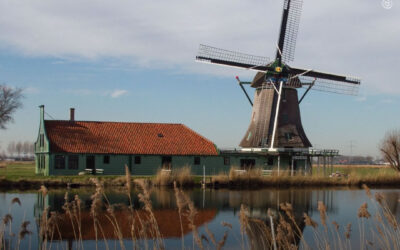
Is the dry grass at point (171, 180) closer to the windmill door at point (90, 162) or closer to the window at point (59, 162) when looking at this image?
the windmill door at point (90, 162)

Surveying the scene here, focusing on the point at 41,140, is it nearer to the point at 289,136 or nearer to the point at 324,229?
the point at 289,136

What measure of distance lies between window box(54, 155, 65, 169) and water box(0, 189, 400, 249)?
7.01 meters

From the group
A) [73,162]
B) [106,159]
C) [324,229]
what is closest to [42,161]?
[73,162]

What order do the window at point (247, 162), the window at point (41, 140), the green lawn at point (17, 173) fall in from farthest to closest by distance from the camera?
1. the window at point (247, 162)
2. the window at point (41, 140)
3. the green lawn at point (17, 173)

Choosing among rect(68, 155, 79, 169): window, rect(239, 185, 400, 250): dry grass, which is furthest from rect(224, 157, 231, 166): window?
rect(239, 185, 400, 250): dry grass

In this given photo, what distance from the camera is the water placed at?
11422mm

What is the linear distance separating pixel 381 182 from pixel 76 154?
1908 cm

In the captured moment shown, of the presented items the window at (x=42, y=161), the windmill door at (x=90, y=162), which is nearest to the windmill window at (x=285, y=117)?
the windmill door at (x=90, y=162)

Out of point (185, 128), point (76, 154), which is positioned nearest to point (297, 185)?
point (185, 128)

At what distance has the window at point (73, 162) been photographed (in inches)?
1194

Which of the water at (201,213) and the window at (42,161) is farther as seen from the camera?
the window at (42,161)

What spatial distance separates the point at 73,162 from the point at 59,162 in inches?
32.9

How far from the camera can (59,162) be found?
30125 millimetres

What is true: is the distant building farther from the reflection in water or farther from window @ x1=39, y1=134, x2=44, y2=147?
the reflection in water
